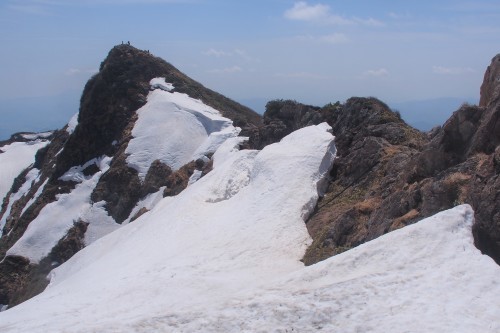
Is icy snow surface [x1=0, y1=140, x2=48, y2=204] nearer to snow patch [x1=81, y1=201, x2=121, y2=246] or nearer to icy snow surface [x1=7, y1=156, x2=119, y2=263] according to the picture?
icy snow surface [x1=7, y1=156, x2=119, y2=263]

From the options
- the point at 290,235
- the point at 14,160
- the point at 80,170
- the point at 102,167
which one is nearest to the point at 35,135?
the point at 14,160

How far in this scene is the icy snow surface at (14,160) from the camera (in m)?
73.4

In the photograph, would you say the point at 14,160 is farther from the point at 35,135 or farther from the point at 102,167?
the point at 102,167

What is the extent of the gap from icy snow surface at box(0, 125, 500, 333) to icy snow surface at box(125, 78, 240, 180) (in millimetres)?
20543

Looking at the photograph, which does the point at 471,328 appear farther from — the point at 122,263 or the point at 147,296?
the point at 122,263

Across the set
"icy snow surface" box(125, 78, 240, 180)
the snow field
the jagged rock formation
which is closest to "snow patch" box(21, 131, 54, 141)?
"icy snow surface" box(125, 78, 240, 180)

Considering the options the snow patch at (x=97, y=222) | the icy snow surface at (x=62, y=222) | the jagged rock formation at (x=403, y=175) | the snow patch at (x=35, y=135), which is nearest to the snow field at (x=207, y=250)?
the jagged rock formation at (x=403, y=175)

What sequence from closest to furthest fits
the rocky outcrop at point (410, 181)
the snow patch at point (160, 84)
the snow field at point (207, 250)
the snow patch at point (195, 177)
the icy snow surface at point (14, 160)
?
the rocky outcrop at point (410, 181) → the snow field at point (207, 250) → the snow patch at point (195, 177) → the snow patch at point (160, 84) → the icy snow surface at point (14, 160)

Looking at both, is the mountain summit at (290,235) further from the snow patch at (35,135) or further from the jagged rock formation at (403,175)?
the snow patch at (35,135)

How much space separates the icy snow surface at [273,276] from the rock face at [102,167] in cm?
1639

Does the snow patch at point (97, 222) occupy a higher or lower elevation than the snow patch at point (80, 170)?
lower

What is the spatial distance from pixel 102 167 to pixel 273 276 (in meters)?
38.1

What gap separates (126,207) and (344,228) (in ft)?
99.9

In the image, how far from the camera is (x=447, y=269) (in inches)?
506
